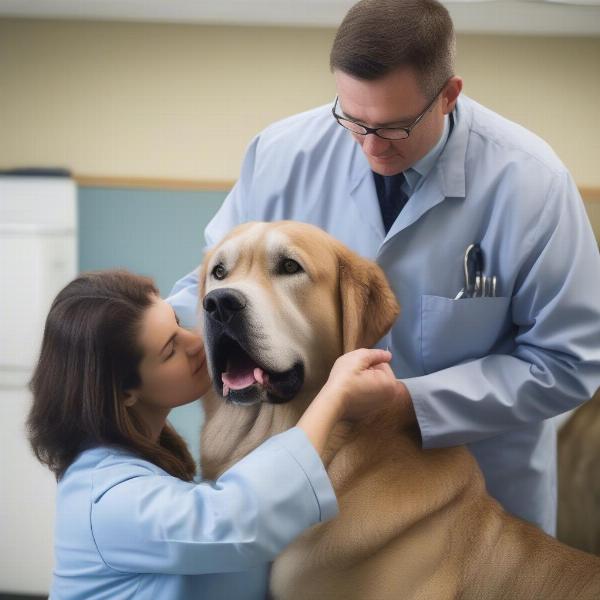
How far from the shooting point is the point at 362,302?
3.87ft

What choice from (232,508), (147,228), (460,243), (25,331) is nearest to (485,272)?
(460,243)

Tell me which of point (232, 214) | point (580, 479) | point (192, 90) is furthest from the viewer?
point (580, 479)

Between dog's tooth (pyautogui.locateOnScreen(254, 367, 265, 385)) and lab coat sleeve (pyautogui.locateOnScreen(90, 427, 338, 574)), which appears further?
dog's tooth (pyautogui.locateOnScreen(254, 367, 265, 385))

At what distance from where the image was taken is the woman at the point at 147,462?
1003mm

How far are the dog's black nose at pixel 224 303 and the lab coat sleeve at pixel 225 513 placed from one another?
0.17 metres

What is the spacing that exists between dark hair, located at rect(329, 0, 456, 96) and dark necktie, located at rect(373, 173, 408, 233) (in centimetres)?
20

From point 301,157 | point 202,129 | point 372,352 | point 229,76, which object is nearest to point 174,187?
point 202,129

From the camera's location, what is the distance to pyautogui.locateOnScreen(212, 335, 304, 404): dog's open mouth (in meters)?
1.11

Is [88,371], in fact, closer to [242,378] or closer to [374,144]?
[242,378]

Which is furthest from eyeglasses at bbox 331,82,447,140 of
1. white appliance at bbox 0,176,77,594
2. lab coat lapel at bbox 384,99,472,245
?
white appliance at bbox 0,176,77,594

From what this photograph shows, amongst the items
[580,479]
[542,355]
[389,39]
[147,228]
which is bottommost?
[580,479]

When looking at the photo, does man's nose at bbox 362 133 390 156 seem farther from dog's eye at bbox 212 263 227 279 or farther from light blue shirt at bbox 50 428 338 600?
light blue shirt at bbox 50 428 338 600

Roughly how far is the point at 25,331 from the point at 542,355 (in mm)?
1819

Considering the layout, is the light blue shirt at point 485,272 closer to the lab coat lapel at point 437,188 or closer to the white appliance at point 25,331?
the lab coat lapel at point 437,188
